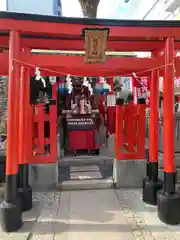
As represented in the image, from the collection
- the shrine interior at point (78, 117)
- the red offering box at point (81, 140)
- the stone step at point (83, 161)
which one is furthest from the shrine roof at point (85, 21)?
the red offering box at point (81, 140)

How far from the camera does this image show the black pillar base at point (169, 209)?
4254 mm

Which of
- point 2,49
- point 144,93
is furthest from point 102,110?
point 2,49

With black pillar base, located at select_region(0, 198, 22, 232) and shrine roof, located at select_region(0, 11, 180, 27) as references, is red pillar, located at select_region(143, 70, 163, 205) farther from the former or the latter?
black pillar base, located at select_region(0, 198, 22, 232)

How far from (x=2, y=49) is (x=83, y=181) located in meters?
3.36

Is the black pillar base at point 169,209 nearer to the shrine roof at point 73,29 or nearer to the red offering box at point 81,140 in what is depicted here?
the shrine roof at point 73,29

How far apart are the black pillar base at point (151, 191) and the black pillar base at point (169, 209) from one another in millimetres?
751

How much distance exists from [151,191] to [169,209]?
2.88 feet

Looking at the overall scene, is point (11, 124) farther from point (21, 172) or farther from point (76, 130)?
point (76, 130)

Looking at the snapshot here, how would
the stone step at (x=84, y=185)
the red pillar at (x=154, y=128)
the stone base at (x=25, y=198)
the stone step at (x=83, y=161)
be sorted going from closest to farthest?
the stone base at (x=25, y=198) < the red pillar at (x=154, y=128) < the stone step at (x=84, y=185) < the stone step at (x=83, y=161)

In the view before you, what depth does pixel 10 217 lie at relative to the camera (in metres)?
4.02

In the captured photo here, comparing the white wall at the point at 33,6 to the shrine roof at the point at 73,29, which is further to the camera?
the white wall at the point at 33,6

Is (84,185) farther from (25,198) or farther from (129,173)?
(25,198)

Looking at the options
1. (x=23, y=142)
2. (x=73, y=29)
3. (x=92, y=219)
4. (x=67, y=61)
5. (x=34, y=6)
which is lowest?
(x=92, y=219)

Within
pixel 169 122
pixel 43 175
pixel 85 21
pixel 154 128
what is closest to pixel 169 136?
pixel 169 122
